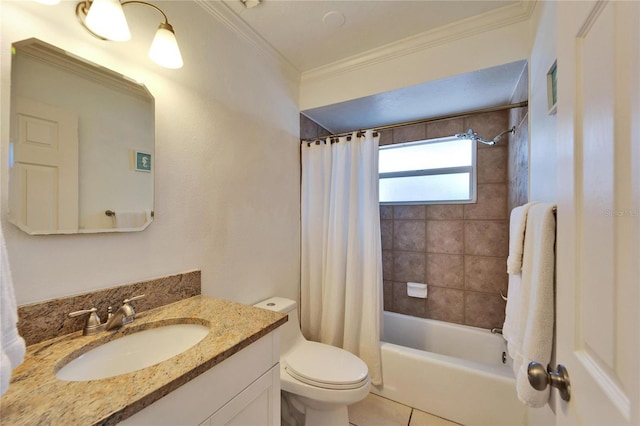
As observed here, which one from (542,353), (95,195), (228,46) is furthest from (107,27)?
(542,353)

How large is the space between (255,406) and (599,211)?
1100mm

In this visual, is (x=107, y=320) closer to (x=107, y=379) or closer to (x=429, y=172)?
(x=107, y=379)

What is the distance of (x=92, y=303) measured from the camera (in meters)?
0.92

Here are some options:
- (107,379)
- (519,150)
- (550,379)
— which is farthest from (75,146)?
(519,150)

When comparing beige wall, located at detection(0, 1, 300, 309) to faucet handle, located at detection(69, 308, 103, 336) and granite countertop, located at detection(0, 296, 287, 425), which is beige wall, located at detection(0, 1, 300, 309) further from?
granite countertop, located at detection(0, 296, 287, 425)

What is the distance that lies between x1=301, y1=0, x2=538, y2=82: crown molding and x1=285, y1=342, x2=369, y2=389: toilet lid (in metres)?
1.98

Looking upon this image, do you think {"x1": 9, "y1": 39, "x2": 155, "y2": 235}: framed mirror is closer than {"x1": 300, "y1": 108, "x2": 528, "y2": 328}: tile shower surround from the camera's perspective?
Yes

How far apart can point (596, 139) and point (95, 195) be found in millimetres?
1462

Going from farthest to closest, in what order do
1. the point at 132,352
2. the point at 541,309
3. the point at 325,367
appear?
1. the point at 325,367
2. the point at 132,352
3. the point at 541,309

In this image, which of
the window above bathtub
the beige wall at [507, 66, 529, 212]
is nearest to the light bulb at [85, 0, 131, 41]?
the beige wall at [507, 66, 529, 212]

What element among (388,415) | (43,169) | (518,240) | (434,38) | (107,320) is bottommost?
(388,415)

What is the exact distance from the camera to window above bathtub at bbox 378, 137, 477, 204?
2.21m

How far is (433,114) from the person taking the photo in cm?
218

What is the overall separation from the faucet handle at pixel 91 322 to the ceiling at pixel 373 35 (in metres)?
1.61
